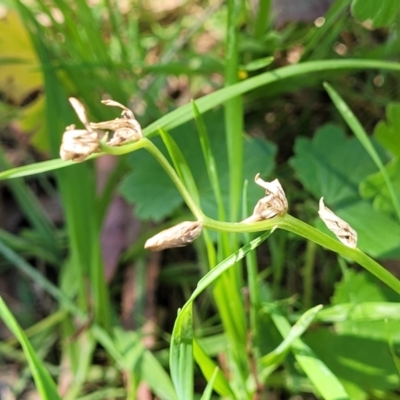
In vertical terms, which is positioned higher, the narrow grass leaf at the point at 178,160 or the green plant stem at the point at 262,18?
the green plant stem at the point at 262,18

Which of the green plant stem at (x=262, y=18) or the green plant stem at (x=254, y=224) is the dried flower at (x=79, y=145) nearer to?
the green plant stem at (x=254, y=224)

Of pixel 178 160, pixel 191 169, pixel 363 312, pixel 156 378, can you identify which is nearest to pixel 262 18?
pixel 191 169

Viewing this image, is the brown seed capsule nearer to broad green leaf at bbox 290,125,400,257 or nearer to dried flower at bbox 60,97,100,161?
dried flower at bbox 60,97,100,161

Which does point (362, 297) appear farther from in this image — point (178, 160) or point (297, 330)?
point (178, 160)

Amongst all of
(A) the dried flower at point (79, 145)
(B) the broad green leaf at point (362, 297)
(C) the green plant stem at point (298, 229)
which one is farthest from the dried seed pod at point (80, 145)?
(B) the broad green leaf at point (362, 297)

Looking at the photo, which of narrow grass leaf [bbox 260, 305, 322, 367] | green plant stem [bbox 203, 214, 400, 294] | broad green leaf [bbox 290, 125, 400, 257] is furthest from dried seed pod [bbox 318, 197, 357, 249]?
broad green leaf [bbox 290, 125, 400, 257]

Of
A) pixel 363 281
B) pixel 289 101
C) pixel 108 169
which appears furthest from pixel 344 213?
pixel 108 169
